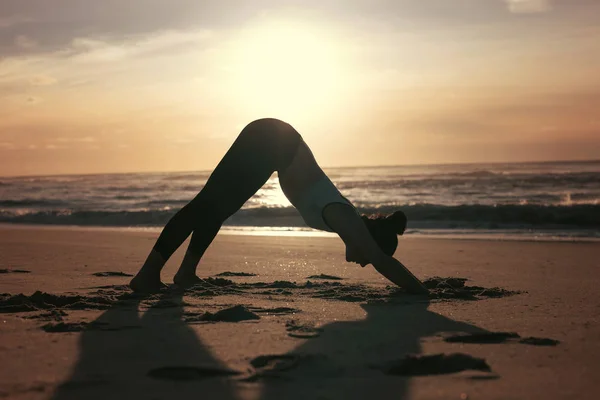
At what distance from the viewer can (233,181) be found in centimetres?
445

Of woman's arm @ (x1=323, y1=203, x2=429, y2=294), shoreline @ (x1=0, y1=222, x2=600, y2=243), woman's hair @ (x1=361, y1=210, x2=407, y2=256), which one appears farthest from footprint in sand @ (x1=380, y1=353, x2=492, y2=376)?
shoreline @ (x1=0, y1=222, x2=600, y2=243)

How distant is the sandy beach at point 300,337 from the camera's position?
2.23 m

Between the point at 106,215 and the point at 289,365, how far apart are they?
1716 centimetres

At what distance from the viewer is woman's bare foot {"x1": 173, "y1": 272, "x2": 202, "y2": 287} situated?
4758 mm

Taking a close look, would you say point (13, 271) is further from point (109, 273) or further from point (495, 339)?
point (495, 339)

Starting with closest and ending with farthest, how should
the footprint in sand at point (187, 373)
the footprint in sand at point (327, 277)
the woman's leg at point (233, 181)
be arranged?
the footprint in sand at point (187, 373) < the woman's leg at point (233, 181) < the footprint in sand at point (327, 277)

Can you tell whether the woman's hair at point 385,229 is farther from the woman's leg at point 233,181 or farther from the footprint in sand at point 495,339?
the footprint in sand at point 495,339

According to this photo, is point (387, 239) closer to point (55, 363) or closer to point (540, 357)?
point (540, 357)

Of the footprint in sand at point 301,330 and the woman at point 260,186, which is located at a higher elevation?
the woman at point 260,186

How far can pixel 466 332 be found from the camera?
10.1 feet

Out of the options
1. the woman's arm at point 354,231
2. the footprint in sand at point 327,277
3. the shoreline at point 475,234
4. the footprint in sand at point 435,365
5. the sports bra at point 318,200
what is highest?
the sports bra at point 318,200

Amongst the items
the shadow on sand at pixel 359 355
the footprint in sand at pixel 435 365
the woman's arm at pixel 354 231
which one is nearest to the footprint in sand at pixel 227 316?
the shadow on sand at pixel 359 355

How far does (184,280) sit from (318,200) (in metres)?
1.20

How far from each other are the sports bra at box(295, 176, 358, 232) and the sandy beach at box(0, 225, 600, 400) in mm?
490
